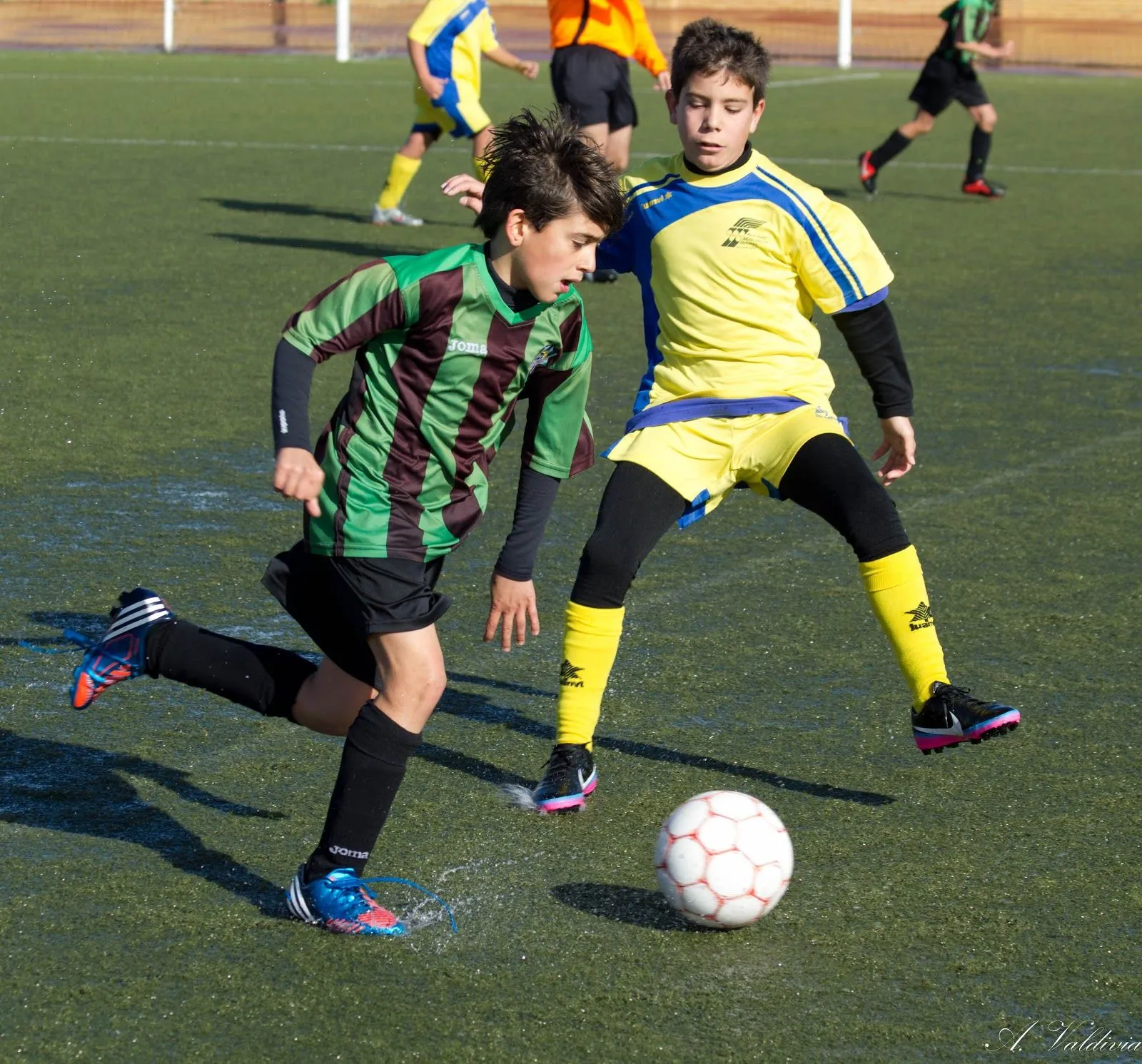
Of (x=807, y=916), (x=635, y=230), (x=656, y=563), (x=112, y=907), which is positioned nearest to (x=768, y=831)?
(x=807, y=916)

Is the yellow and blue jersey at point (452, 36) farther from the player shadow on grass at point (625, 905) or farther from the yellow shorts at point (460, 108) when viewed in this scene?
the player shadow on grass at point (625, 905)

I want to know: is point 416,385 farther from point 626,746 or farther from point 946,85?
point 946,85

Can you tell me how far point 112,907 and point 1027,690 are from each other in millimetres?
2593

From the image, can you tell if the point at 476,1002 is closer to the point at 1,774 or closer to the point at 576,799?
the point at 576,799

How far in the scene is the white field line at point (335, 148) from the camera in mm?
17766

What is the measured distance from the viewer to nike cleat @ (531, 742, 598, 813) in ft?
14.0

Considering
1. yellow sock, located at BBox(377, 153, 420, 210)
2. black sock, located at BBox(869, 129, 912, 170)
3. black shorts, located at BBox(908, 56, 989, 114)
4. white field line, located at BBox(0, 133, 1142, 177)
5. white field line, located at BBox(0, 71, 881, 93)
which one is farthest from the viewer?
white field line, located at BBox(0, 71, 881, 93)

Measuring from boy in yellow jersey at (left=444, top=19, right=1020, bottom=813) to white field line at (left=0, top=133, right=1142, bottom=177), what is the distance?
1329 centimetres

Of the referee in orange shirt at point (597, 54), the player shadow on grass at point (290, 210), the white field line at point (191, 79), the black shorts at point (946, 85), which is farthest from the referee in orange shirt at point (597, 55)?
the white field line at point (191, 79)

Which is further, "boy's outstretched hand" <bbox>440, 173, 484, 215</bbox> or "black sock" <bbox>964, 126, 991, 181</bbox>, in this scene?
"black sock" <bbox>964, 126, 991, 181</bbox>

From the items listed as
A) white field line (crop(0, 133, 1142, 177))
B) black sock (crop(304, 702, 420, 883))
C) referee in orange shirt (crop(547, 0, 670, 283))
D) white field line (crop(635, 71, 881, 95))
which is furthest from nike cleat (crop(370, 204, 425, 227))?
white field line (crop(635, 71, 881, 95))

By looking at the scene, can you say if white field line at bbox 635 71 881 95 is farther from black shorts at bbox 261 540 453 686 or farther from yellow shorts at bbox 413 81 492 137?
black shorts at bbox 261 540 453 686

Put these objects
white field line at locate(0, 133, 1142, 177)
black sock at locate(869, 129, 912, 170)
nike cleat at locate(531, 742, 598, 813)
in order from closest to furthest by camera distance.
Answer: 1. nike cleat at locate(531, 742, 598, 813)
2. black sock at locate(869, 129, 912, 170)
3. white field line at locate(0, 133, 1142, 177)

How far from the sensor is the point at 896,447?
4699 mm
